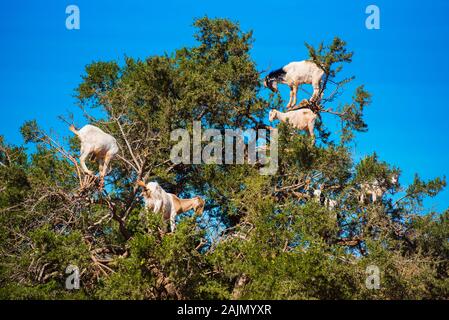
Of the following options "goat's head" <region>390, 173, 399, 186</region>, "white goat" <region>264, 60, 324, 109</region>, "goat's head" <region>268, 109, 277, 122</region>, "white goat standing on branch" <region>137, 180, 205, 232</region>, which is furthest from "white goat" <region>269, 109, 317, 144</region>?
"white goat standing on branch" <region>137, 180, 205, 232</region>

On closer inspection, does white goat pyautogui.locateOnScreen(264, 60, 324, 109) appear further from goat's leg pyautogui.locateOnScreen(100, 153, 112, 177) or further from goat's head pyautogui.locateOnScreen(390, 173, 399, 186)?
goat's leg pyautogui.locateOnScreen(100, 153, 112, 177)

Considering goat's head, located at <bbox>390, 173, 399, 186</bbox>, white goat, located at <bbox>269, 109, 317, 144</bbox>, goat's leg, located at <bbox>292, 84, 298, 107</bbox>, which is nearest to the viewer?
goat's head, located at <bbox>390, 173, 399, 186</bbox>

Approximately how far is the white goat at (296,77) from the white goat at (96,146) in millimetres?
7844

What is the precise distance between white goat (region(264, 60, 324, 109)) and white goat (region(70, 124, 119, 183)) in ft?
25.7

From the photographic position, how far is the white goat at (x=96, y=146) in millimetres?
20094

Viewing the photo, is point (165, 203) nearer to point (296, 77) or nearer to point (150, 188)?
point (150, 188)

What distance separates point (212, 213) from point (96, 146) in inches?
256

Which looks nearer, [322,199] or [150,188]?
[150,188]

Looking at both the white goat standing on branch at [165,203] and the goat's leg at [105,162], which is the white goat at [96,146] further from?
the white goat standing on branch at [165,203]

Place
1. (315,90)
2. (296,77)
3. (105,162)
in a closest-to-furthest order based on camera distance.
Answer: (105,162), (315,90), (296,77)

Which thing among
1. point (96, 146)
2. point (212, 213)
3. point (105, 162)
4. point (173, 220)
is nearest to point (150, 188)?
point (173, 220)

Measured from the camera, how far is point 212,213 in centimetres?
2539

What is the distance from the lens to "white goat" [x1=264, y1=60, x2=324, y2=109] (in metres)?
25.1
